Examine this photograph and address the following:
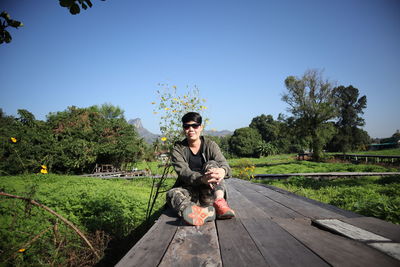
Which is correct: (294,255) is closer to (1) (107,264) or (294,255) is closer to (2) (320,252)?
(2) (320,252)

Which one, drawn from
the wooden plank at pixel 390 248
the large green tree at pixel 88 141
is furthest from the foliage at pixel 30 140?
the wooden plank at pixel 390 248

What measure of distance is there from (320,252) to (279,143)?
58709 millimetres

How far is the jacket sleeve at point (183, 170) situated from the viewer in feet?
6.52

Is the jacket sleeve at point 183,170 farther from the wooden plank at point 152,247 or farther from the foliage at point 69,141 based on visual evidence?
the foliage at point 69,141

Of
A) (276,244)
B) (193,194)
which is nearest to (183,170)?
(193,194)

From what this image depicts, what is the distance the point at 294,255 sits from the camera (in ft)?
3.36

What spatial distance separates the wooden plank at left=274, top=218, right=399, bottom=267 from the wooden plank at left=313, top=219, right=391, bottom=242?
48mm

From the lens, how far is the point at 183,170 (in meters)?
2.10

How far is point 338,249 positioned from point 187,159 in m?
1.69

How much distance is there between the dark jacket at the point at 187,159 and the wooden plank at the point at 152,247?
19.7 inches

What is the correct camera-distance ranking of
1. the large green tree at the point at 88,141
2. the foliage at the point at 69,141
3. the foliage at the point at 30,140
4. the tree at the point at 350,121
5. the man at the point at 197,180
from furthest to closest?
the tree at the point at 350,121 → the large green tree at the point at 88,141 → the foliage at the point at 69,141 → the foliage at the point at 30,140 → the man at the point at 197,180

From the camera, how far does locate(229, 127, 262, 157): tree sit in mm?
53188

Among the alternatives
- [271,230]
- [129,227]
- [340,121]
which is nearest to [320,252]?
[271,230]

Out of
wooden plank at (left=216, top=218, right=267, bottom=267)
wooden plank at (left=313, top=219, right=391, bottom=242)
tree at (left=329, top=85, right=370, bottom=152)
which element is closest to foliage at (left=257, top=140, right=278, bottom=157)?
tree at (left=329, top=85, right=370, bottom=152)
